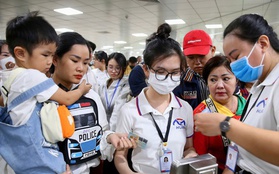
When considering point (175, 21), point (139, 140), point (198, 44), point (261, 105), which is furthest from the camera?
point (175, 21)

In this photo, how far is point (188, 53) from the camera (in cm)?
189

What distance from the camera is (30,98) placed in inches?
38.4

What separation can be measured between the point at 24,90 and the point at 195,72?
1.45 meters

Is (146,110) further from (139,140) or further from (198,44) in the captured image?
(198,44)

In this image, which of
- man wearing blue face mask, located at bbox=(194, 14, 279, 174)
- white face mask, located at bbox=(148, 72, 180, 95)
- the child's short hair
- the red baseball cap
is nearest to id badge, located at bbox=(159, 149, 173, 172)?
man wearing blue face mask, located at bbox=(194, 14, 279, 174)

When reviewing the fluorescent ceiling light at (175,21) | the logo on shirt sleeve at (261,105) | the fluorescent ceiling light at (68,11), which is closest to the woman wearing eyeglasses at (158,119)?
the logo on shirt sleeve at (261,105)

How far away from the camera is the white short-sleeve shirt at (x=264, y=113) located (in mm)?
901

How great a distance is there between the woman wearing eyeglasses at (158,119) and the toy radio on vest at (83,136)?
0.14 meters

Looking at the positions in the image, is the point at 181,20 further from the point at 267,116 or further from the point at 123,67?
the point at 267,116

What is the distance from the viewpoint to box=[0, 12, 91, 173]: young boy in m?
0.96

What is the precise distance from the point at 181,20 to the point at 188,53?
616 centimetres

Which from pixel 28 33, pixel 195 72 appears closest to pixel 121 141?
pixel 28 33

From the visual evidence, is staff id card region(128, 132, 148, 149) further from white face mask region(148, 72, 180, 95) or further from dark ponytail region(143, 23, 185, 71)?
dark ponytail region(143, 23, 185, 71)

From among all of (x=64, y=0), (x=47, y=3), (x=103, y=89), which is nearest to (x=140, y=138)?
(x=103, y=89)
